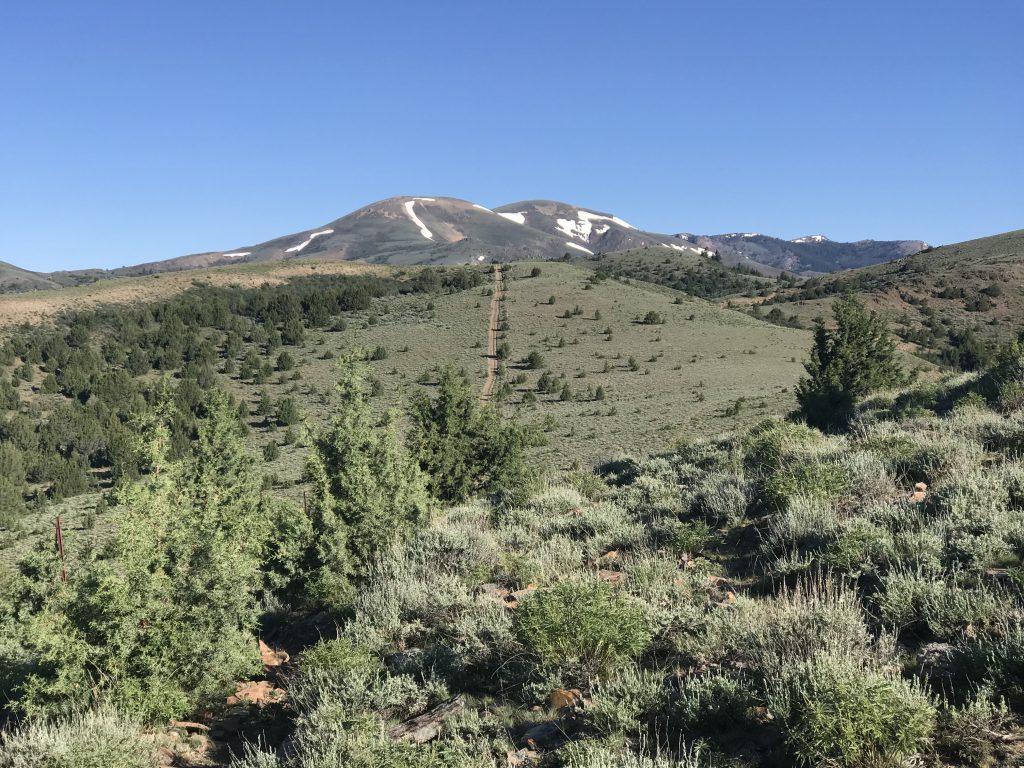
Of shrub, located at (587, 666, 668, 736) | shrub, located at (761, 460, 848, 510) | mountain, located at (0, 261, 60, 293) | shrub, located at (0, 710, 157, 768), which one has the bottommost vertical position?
shrub, located at (0, 710, 157, 768)

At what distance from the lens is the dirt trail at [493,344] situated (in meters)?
45.8

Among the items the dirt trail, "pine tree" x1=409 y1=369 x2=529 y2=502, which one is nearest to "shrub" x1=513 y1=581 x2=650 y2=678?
"pine tree" x1=409 y1=369 x2=529 y2=502

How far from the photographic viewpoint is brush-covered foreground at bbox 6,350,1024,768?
3571mm

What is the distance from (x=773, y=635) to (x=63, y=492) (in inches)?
1396

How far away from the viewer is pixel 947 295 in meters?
72.0

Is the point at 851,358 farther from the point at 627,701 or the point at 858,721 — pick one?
the point at 858,721

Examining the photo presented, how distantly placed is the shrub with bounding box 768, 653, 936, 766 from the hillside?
5728 centimetres

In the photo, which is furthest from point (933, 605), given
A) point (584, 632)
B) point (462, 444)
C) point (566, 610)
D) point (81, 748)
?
point (462, 444)

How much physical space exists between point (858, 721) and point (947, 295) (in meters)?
85.0

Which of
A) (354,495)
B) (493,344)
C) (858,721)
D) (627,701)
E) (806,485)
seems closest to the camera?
(858,721)

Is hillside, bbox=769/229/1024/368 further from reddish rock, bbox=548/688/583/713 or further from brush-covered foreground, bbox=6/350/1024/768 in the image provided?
reddish rock, bbox=548/688/583/713

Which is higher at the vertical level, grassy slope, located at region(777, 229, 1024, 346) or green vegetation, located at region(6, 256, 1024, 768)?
grassy slope, located at region(777, 229, 1024, 346)

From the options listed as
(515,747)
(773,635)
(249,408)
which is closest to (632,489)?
(773,635)

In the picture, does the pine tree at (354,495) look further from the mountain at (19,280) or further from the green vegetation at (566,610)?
the mountain at (19,280)
